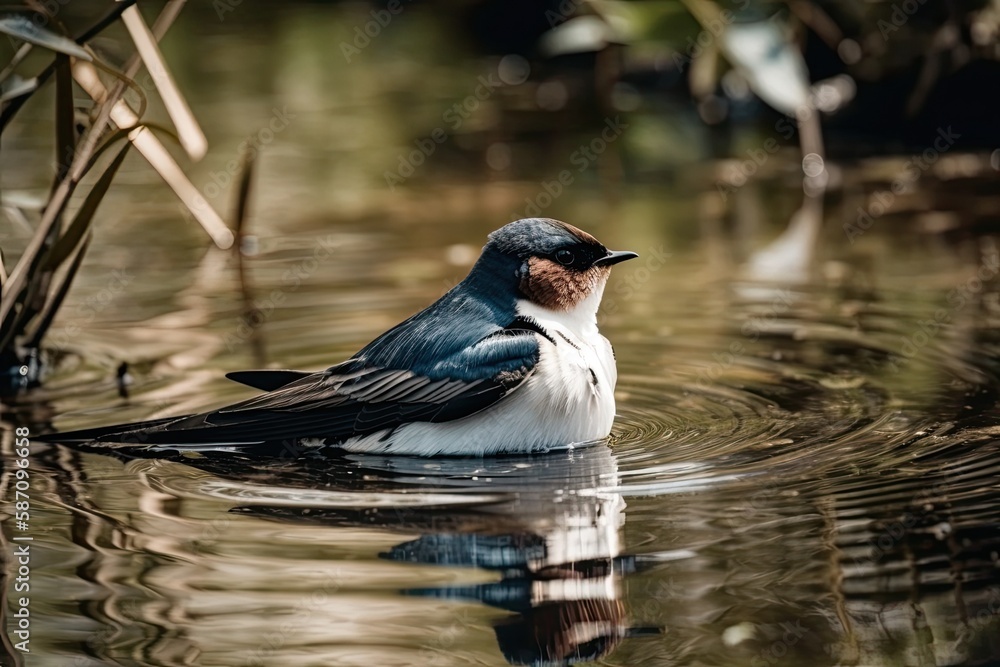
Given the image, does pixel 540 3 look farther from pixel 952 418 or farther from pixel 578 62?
pixel 952 418

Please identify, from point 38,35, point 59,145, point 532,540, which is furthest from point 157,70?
point 532,540

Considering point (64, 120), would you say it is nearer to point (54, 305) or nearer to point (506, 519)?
point (54, 305)

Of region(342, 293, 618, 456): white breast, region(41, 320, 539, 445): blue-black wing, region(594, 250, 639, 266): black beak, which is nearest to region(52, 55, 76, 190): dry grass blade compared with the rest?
region(41, 320, 539, 445): blue-black wing

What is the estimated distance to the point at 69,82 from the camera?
6305 mm

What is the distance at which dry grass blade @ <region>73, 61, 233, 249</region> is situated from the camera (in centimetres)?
682

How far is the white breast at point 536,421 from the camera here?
5539 mm

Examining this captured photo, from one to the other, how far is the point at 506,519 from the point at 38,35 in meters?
2.57

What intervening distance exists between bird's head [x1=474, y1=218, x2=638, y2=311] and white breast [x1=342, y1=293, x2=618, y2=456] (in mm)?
258

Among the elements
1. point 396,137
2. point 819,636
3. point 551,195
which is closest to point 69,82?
point 819,636

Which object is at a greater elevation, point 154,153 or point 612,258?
point 154,153

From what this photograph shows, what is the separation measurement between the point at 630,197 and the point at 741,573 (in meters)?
6.48

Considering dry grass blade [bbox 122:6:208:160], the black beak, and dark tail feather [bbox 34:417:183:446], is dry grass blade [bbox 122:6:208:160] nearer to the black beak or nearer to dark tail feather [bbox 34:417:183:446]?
dark tail feather [bbox 34:417:183:446]

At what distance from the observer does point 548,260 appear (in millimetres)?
5852

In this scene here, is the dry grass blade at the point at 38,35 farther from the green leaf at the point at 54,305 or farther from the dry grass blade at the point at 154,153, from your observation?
the green leaf at the point at 54,305
